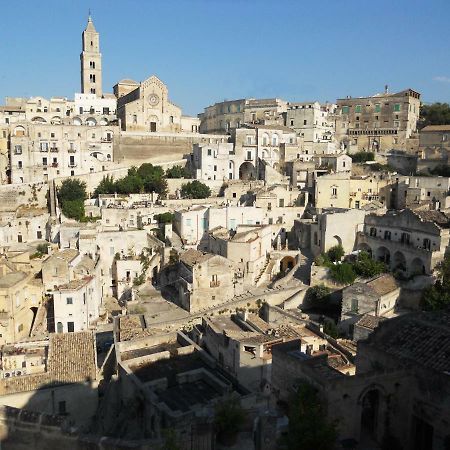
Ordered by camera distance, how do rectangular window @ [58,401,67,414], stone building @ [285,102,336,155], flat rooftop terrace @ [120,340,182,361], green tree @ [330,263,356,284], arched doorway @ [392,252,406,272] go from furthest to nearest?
stone building @ [285,102,336,155], arched doorway @ [392,252,406,272], green tree @ [330,263,356,284], flat rooftop terrace @ [120,340,182,361], rectangular window @ [58,401,67,414]

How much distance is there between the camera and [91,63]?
76062 mm

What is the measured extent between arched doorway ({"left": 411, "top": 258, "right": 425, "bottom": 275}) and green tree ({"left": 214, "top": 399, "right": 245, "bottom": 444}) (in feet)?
68.3

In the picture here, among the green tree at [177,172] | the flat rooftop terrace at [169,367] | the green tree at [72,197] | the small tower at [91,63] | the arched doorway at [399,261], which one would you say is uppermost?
the small tower at [91,63]

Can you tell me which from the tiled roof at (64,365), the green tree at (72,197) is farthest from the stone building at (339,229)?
the green tree at (72,197)

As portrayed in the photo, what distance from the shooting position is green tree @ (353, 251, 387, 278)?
3139 centimetres

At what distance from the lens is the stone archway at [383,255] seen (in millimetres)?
33875

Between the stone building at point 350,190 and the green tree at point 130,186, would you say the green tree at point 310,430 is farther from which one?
the green tree at point 130,186

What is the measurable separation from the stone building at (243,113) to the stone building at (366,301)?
124ft

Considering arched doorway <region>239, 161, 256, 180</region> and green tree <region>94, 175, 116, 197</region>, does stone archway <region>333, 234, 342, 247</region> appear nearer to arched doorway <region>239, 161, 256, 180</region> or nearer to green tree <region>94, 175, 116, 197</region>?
arched doorway <region>239, 161, 256, 180</region>

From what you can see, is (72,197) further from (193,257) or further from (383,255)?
(383,255)

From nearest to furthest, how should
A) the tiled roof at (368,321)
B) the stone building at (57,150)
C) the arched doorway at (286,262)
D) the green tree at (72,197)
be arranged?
the tiled roof at (368,321)
the arched doorway at (286,262)
the green tree at (72,197)
the stone building at (57,150)

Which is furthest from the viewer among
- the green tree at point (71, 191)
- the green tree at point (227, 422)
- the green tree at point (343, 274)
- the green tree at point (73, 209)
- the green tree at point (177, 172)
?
the green tree at point (177, 172)

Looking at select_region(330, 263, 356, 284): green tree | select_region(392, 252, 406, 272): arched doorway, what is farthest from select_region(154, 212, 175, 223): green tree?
select_region(392, 252, 406, 272): arched doorway

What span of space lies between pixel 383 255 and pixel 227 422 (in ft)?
79.5
